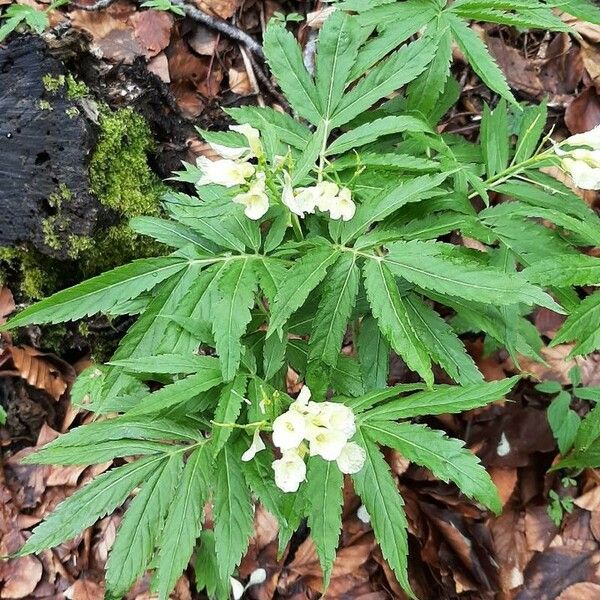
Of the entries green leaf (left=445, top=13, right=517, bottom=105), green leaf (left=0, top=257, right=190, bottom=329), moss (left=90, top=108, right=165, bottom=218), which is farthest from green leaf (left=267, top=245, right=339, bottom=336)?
moss (left=90, top=108, right=165, bottom=218)

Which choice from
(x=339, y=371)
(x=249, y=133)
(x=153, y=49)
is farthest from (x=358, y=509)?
(x=153, y=49)

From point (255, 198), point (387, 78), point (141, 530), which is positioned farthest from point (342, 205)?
point (141, 530)

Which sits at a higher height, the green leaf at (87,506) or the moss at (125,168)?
the moss at (125,168)

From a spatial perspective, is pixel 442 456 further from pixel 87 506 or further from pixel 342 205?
pixel 87 506

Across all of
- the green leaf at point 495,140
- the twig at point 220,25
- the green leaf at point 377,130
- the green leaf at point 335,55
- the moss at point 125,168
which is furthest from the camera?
the twig at point 220,25

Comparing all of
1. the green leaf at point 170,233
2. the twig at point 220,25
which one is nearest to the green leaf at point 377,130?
the green leaf at point 170,233

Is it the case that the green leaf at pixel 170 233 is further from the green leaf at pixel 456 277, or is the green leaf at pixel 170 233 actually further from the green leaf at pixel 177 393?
the green leaf at pixel 456 277

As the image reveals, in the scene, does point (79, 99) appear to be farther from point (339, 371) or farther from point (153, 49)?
point (339, 371)
